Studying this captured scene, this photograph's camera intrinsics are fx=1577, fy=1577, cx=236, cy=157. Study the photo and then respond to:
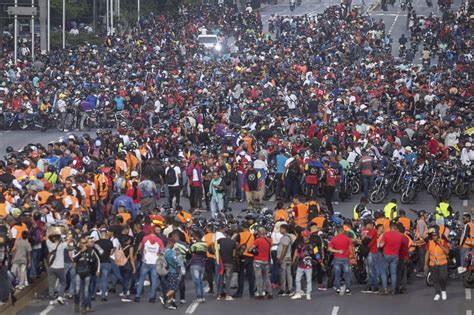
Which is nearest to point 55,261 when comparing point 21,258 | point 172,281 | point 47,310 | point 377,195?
point 21,258

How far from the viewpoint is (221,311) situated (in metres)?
27.2

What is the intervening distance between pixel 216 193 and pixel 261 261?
819 centimetres

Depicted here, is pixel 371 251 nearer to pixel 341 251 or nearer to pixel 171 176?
pixel 341 251

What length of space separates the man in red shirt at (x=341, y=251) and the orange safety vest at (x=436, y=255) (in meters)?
1.41

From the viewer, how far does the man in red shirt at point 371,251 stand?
28406 millimetres

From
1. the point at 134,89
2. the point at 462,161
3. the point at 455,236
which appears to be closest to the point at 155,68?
the point at 134,89

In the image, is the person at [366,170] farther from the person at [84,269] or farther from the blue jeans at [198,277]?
the person at [84,269]

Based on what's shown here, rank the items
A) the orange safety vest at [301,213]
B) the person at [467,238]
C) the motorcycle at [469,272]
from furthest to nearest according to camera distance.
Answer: the orange safety vest at [301,213]
the person at [467,238]
the motorcycle at [469,272]

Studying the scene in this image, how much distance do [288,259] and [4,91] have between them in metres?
27.2

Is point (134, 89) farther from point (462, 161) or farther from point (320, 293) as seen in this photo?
point (320, 293)

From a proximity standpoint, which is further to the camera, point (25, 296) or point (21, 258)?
point (25, 296)

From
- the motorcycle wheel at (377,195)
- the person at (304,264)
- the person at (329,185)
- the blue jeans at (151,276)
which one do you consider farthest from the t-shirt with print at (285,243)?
the motorcycle wheel at (377,195)

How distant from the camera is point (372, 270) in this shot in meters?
28.5

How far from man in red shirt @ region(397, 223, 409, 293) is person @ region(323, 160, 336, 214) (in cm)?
773
